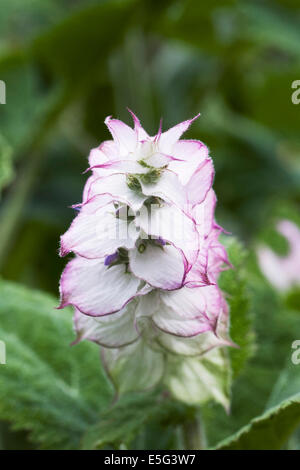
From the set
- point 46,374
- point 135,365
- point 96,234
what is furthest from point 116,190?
point 46,374

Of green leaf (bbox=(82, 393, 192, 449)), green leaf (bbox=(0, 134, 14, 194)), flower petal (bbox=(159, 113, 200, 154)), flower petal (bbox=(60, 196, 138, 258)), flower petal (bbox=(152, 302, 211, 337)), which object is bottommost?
green leaf (bbox=(82, 393, 192, 449))

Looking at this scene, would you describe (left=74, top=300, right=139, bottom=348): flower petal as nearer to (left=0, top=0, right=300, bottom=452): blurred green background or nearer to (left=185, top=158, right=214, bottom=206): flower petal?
(left=185, top=158, right=214, bottom=206): flower petal

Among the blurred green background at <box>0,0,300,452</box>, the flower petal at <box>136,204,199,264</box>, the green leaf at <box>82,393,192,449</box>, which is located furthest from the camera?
the blurred green background at <box>0,0,300,452</box>

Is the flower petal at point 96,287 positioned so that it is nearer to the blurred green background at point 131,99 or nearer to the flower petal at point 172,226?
the flower petal at point 172,226

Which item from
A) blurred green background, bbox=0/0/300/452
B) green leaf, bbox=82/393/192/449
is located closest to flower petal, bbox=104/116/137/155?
green leaf, bbox=82/393/192/449

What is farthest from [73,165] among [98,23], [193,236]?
[193,236]

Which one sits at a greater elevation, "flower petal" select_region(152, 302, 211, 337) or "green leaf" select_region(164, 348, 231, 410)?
"flower petal" select_region(152, 302, 211, 337)
